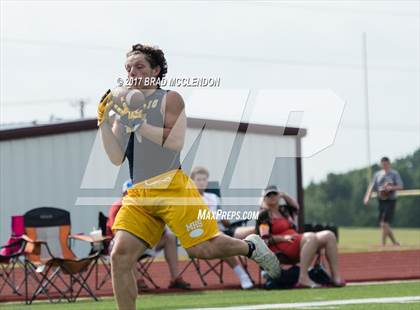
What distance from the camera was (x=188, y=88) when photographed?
36.7 feet

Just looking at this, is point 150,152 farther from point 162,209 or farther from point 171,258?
point 171,258

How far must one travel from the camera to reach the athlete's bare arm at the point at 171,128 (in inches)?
289

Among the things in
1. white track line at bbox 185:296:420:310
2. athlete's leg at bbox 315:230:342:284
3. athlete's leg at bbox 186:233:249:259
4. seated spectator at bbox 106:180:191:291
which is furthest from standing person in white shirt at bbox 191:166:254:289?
athlete's leg at bbox 186:233:249:259

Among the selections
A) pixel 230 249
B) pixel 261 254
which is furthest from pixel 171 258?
pixel 230 249

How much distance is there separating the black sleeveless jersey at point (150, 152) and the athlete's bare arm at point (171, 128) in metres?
0.04

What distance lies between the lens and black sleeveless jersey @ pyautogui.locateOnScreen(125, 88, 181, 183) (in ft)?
24.4

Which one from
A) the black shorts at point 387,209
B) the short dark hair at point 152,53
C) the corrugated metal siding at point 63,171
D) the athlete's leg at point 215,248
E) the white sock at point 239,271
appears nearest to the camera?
the short dark hair at point 152,53

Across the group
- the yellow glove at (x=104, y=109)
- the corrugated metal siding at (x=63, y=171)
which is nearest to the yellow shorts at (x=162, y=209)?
the yellow glove at (x=104, y=109)

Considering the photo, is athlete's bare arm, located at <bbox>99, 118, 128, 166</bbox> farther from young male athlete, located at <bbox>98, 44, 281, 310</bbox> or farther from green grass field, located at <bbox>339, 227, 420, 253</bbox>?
green grass field, located at <bbox>339, 227, 420, 253</bbox>

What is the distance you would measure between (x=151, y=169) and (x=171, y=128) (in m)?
0.31

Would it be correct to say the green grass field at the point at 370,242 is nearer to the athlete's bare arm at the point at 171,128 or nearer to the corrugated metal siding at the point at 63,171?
the corrugated metal siding at the point at 63,171

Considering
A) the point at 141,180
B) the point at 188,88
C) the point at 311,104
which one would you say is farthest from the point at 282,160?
the point at 141,180

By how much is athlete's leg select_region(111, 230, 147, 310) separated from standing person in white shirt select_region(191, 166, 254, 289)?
5.62 metres

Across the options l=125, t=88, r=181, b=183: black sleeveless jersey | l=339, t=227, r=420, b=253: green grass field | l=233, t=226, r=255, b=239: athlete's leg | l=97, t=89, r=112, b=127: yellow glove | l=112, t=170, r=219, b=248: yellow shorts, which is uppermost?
l=97, t=89, r=112, b=127: yellow glove
